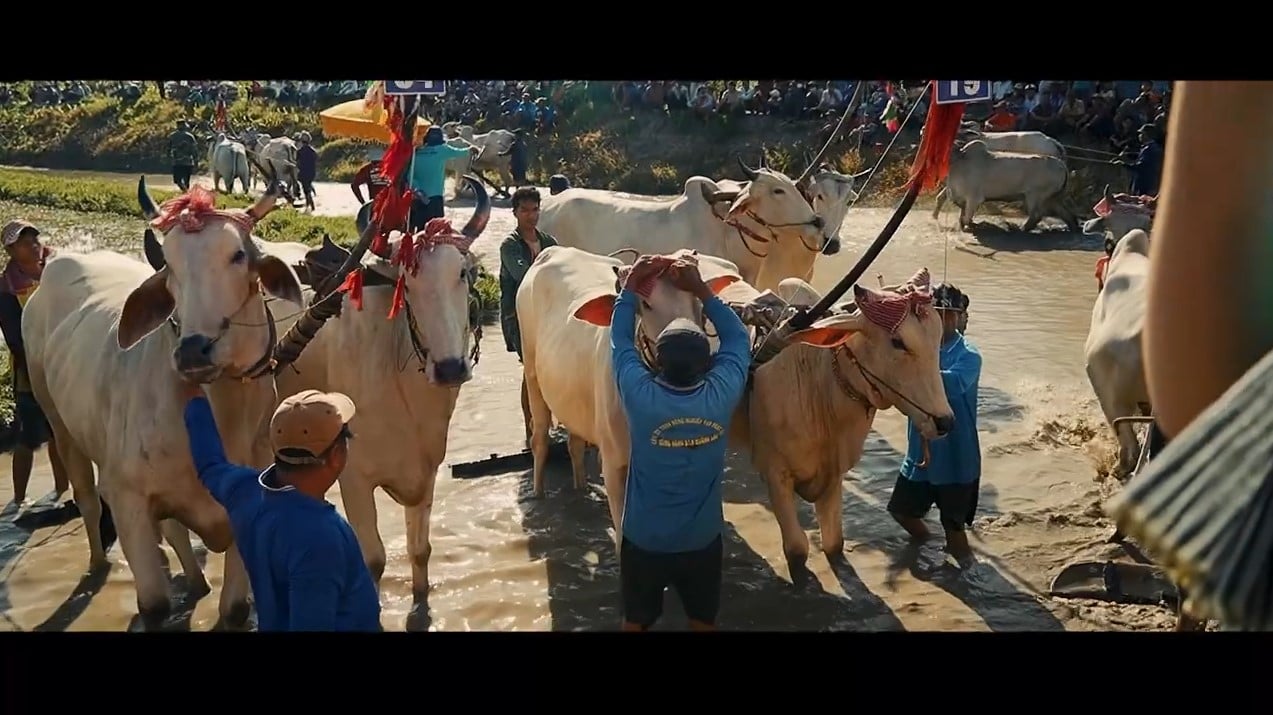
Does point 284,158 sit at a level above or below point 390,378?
below

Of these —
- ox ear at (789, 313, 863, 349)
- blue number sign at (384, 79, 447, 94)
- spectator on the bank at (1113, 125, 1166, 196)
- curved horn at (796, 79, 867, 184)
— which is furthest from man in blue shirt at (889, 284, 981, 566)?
spectator on the bank at (1113, 125, 1166, 196)

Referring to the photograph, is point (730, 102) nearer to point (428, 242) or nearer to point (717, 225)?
point (717, 225)

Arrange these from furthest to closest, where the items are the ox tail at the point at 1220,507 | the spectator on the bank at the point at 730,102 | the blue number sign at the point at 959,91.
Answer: the spectator on the bank at the point at 730,102, the blue number sign at the point at 959,91, the ox tail at the point at 1220,507

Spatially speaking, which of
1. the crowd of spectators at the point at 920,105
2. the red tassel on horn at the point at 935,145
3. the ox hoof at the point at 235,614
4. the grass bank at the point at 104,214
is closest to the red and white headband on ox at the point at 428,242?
the ox hoof at the point at 235,614

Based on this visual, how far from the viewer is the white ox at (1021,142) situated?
677 inches

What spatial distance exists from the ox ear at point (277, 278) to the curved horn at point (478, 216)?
2.77 ft

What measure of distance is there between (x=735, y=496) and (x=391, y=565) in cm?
221

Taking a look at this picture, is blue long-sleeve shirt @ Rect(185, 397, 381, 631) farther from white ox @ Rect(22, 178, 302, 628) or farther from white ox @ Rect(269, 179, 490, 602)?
white ox @ Rect(269, 179, 490, 602)

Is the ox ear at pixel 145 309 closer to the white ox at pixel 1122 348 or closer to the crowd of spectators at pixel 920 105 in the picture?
the white ox at pixel 1122 348

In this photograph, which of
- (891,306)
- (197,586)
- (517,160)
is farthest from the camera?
(517,160)

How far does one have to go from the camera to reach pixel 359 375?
4699 mm

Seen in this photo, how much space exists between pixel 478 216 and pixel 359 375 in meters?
0.91

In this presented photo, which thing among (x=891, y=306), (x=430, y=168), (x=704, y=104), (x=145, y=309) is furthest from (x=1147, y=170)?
(x=145, y=309)

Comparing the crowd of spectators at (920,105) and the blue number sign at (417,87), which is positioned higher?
the blue number sign at (417,87)
